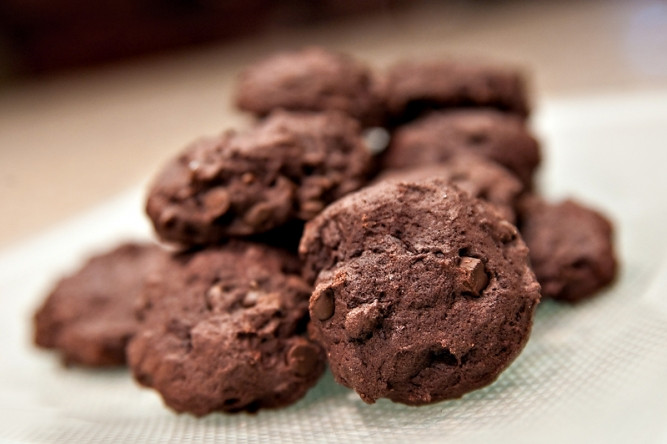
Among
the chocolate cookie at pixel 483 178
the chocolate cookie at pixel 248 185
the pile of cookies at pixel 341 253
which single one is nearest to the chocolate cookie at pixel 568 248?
the pile of cookies at pixel 341 253

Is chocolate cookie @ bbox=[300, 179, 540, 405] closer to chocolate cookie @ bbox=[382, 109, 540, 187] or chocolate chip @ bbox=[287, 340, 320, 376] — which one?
chocolate chip @ bbox=[287, 340, 320, 376]

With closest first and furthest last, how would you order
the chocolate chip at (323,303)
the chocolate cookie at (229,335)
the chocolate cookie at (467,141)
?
the chocolate chip at (323,303) < the chocolate cookie at (229,335) < the chocolate cookie at (467,141)

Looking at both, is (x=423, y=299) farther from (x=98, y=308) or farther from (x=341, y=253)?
(x=98, y=308)

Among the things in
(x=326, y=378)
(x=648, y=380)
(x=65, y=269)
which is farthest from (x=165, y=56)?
(x=648, y=380)

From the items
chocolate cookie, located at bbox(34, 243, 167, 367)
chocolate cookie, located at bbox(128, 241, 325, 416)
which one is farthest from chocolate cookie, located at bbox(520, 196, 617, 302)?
chocolate cookie, located at bbox(34, 243, 167, 367)

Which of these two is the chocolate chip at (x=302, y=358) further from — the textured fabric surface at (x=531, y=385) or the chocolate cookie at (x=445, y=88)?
the chocolate cookie at (x=445, y=88)

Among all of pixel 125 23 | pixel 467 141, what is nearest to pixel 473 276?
pixel 467 141
